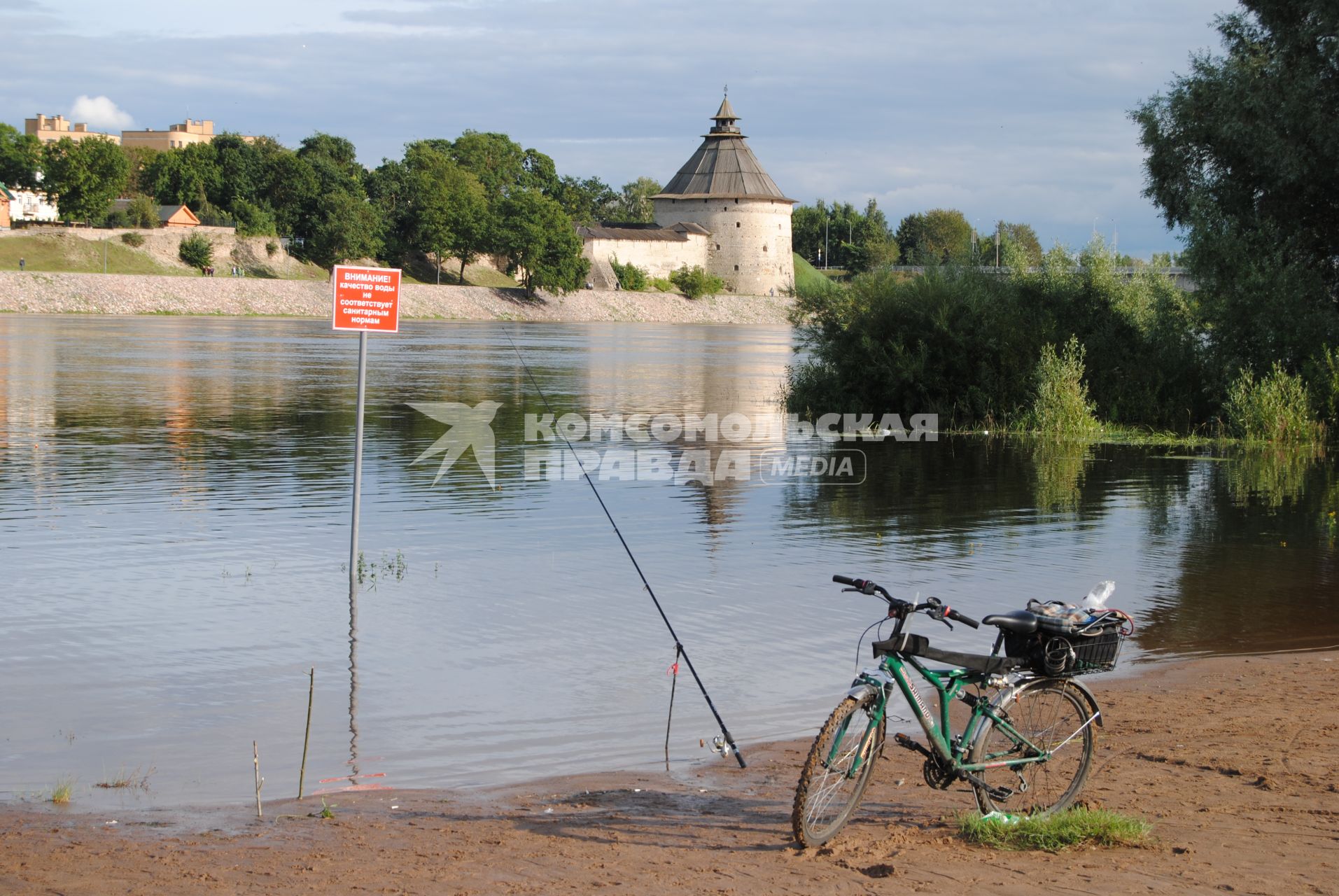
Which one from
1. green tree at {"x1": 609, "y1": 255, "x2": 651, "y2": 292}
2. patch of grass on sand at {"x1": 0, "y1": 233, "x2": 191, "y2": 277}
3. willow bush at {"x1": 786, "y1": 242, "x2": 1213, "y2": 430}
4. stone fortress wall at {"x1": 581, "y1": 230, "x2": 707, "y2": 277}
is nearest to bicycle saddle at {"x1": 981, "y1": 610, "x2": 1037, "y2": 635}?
willow bush at {"x1": 786, "y1": 242, "x2": 1213, "y2": 430}

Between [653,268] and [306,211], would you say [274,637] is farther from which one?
[653,268]

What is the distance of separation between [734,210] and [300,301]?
55.8 m

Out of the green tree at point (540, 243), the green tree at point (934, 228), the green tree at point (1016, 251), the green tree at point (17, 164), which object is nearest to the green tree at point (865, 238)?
the green tree at point (934, 228)

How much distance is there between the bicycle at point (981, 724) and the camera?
5441mm

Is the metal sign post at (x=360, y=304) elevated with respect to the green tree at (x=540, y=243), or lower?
lower

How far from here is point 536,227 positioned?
118 m

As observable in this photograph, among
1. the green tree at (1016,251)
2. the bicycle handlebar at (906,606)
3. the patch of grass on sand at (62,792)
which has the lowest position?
the patch of grass on sand at (62,792)

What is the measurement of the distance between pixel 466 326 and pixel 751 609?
86.6 m

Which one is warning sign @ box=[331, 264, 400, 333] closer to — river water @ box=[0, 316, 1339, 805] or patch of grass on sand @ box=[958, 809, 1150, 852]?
river water @ box=[0, 316, 1339, 805]

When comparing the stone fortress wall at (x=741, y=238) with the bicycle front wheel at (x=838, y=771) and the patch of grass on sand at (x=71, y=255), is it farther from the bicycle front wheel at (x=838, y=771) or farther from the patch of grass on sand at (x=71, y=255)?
the bicycle front wheel at (x=838, y=771)

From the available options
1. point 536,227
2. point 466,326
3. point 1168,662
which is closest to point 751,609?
point 1168,662

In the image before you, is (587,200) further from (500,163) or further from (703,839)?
(703,839)

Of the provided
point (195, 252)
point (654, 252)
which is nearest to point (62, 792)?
point (195, 252)

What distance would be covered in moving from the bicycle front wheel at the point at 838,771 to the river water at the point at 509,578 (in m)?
1.77
